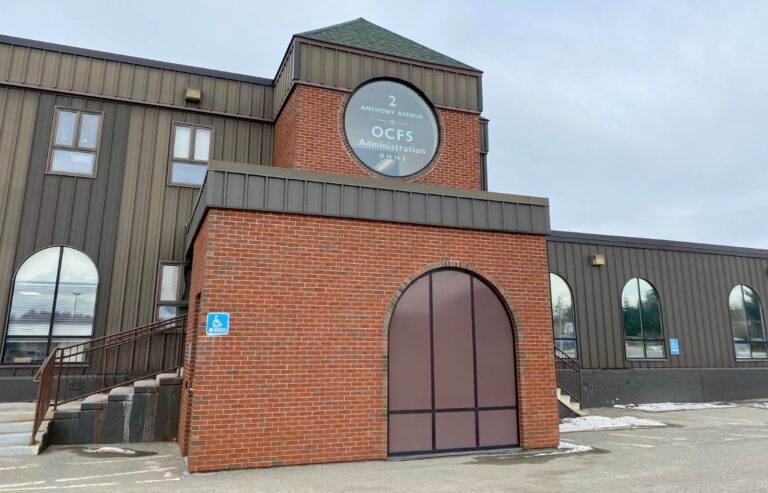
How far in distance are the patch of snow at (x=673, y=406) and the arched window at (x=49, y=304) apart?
560 inches

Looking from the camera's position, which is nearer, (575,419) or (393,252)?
(393,252)

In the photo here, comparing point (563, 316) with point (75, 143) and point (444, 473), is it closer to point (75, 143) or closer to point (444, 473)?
point (444, 473)

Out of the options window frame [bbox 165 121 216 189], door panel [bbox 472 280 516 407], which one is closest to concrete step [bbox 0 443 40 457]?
window frame [bbox 165 121 216 189]

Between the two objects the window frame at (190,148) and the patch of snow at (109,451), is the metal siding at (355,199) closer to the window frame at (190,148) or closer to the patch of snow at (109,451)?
the window frame at (190,148)

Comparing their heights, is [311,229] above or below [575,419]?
above

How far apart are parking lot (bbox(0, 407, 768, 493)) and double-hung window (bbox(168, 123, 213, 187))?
6.02 meters

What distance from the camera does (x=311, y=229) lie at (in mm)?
7766

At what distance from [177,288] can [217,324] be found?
4.93 meters

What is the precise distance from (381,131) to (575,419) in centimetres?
812

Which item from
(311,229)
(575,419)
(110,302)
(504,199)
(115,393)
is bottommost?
(575,419)

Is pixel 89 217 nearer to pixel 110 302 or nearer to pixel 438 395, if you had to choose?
pixel 110 302

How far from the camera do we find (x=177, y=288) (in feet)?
37.3

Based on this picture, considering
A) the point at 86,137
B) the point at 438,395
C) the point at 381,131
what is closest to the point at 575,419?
the point at 438,395

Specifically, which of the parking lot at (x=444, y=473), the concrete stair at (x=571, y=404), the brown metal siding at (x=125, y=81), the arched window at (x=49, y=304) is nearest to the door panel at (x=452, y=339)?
the parking lot at (x=444, y=473)
